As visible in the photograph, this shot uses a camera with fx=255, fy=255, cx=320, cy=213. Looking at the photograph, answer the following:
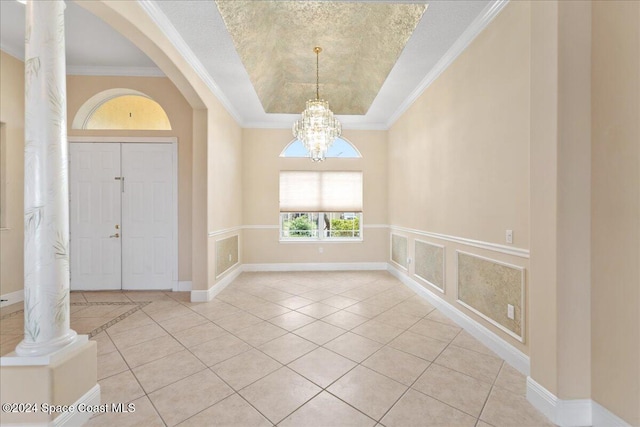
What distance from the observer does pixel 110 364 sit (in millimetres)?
2205

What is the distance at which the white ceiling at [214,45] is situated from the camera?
2.48m

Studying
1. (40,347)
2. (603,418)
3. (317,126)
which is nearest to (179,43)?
(317,126)

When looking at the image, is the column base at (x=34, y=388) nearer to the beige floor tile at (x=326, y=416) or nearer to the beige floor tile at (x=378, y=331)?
the beige floor tile at (x=326, y=416)

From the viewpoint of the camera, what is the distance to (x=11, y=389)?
1.43m

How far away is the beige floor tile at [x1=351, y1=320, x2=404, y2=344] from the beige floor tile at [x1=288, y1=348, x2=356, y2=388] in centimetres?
52

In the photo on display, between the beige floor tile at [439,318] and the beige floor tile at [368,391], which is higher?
the beige floor tile at [368,391]

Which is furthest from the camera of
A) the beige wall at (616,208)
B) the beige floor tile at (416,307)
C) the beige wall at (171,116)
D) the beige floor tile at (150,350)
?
the beige wall at (171,116)

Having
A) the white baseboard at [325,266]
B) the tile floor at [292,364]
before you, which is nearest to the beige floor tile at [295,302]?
the tile floor at [292,364]

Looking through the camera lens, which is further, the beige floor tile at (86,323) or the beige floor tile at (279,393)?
the beige floor tile at (86,323)

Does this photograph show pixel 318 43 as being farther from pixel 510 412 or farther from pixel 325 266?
pixel 510 412

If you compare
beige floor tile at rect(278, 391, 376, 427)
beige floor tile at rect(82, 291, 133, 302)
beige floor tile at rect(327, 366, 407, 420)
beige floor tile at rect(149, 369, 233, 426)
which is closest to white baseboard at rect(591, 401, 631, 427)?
beige floor tile at rect(327, 366, 407, 420)

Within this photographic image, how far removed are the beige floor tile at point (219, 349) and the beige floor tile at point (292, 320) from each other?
0.53 m

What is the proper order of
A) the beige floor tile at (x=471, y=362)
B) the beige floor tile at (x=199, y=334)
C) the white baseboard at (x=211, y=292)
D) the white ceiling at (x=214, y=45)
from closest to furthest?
1. the beige floor tile at (x=471, y=362)
2. the white ceiling at (x=214, y=45)
3. the beige floor tile at (x=199, y=334)
4. the white baseboard at (x=211, y=292)

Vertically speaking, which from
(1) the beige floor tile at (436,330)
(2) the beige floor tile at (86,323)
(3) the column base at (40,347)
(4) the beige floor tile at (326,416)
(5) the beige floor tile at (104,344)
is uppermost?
(3) the column base at (40,347)
